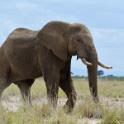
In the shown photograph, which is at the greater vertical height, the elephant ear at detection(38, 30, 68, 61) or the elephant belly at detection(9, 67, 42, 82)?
the elephant ear at detection(38, 30, 68, 61)

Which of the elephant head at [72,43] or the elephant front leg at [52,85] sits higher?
the elephant head at [72,43]

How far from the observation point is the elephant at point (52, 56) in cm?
1374

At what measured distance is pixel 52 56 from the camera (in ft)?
47.9

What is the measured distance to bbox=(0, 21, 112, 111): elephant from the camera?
45.1 ft

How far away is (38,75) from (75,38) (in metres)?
1.61

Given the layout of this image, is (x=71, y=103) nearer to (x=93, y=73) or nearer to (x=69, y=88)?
(x=69, y=88)

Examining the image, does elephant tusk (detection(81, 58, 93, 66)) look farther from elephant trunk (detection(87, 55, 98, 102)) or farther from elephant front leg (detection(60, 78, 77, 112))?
elephant front leg (detection(60, 78, 77, 112))

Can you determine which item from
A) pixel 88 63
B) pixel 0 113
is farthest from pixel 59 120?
pixel 88 63

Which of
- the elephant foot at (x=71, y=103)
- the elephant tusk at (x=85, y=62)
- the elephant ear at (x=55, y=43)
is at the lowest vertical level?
the elephant foot at (x=71, y=103)

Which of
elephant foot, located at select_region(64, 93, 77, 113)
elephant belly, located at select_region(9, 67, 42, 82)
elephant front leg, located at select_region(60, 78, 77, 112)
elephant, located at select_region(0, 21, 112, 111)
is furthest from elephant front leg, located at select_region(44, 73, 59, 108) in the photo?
elephant belly, located at select_region(9, 67, 42, 82)

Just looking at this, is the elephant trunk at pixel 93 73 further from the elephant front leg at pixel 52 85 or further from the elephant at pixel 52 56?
the elephant front leg at pixel 52 85

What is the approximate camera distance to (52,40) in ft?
48.2

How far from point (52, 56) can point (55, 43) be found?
1.00 feet

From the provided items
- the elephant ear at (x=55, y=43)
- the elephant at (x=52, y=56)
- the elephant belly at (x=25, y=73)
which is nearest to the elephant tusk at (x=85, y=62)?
the elephant at (x=52, y=56)
